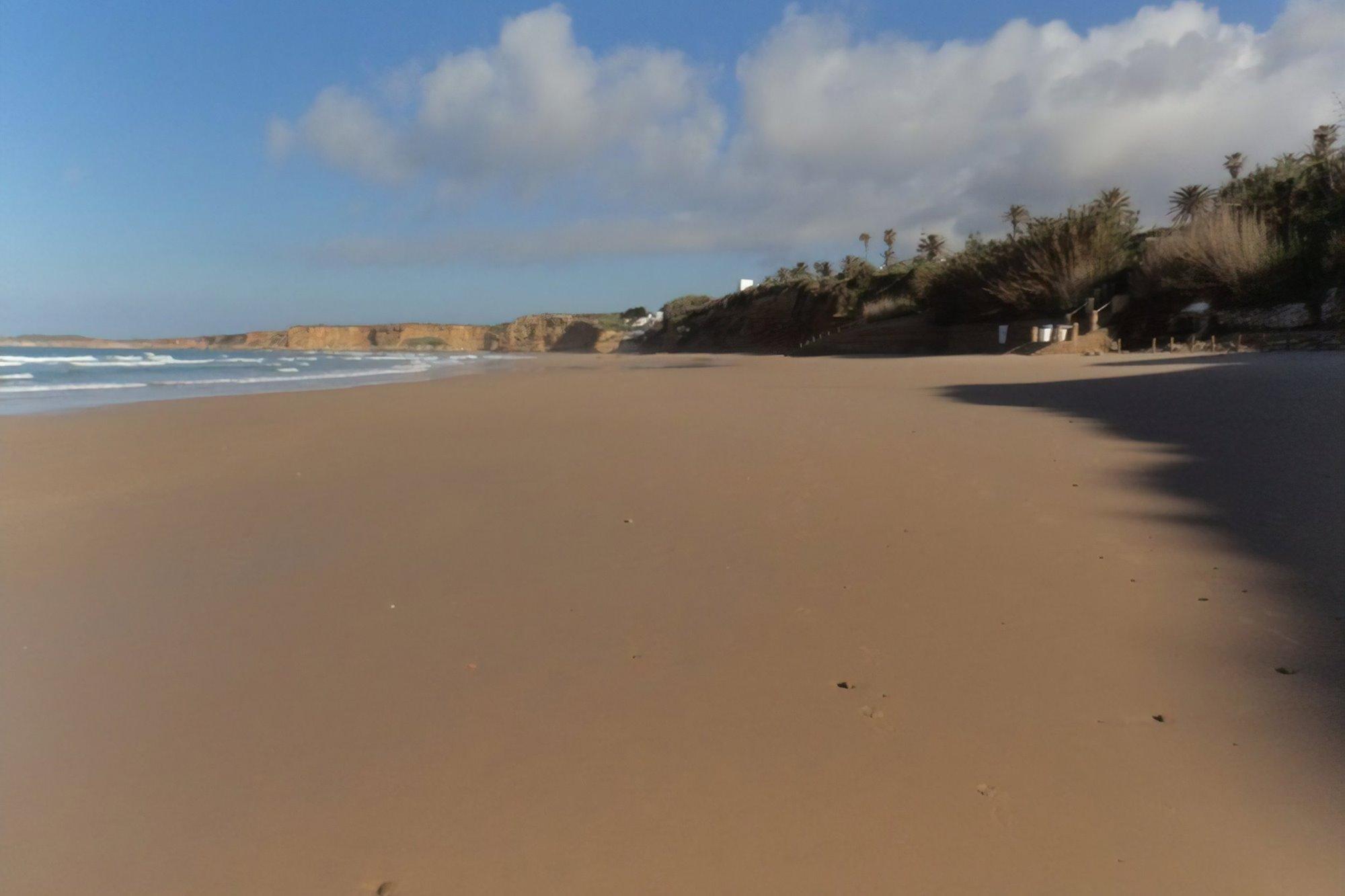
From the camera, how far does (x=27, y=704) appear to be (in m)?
2.37

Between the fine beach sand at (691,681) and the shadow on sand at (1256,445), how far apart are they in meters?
0.04

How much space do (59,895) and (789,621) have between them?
7.17ft

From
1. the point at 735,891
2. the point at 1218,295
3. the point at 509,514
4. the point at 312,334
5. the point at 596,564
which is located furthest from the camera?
the point at 312,334

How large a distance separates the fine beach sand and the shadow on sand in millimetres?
35

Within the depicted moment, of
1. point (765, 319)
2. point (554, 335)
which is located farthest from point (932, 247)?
point (554, 335)

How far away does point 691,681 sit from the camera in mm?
2418

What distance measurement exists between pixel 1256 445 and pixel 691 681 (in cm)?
526

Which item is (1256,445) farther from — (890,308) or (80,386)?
(890,308)

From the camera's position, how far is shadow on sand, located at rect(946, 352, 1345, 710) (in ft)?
10.2

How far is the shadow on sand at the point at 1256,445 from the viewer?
310cm

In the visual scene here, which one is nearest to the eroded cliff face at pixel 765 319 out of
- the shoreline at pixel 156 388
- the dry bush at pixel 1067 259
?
the dry bush at pixel 1067 259

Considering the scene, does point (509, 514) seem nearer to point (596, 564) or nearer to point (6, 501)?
point (596, 564)

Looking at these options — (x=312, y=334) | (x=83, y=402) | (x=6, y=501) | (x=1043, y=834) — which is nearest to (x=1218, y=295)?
(x=1043, y=834)

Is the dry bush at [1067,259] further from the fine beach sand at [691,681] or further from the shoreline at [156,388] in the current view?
the fine beach sand at [691,681]
